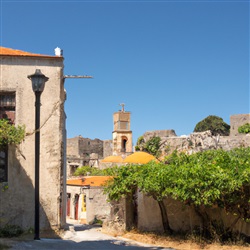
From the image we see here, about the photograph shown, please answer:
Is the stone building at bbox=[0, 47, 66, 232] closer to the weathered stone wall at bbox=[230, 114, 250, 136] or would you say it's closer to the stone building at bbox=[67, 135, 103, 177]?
the stone building at bbox=[67, 135, 103, 177]

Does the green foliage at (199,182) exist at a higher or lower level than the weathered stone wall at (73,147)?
lower

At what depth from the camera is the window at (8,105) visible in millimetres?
15852

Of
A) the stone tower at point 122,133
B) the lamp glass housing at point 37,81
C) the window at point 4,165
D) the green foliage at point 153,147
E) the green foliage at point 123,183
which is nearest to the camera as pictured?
the lamp glass housing at point 37,81

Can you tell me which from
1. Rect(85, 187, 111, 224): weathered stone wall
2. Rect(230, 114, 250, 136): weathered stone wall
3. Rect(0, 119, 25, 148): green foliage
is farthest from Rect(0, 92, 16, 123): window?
Rect(230, 114, 250, 136): weathered stone wall

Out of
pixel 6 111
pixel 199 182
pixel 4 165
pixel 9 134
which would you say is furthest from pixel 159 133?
pixel 9 134

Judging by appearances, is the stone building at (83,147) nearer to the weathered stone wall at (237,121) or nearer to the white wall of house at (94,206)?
the weathered stone wall at (237,121)

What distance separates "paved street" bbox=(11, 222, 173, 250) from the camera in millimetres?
12411

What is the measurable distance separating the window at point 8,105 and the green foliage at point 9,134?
3.61 ft

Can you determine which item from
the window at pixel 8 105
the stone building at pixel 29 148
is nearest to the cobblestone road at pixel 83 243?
the stone building at pixel 29 148

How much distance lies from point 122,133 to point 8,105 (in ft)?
155

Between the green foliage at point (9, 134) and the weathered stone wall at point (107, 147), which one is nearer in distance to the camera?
the green foliage at point (9, 134)

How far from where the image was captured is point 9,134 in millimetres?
14422

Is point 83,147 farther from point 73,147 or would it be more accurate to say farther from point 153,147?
point 153,147

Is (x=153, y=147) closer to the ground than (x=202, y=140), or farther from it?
closer to the ground
